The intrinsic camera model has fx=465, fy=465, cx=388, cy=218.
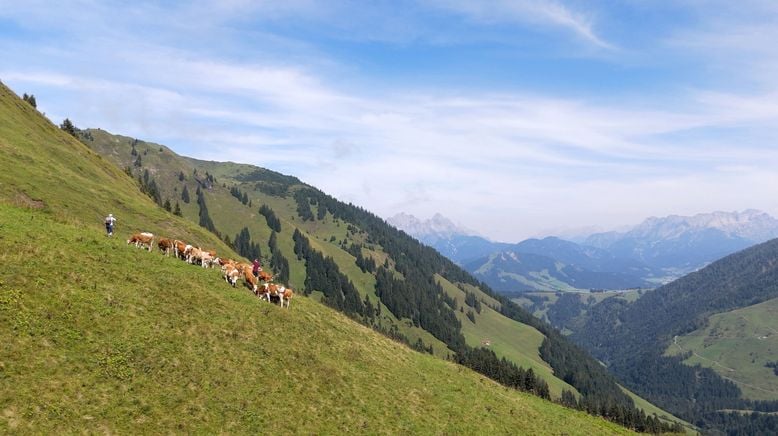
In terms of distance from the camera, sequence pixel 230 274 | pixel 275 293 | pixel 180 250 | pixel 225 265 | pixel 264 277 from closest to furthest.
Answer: pixel 230 274 < pixel 275 293 < pixel 225 265 < pixel 180 250 < pixel 264 277

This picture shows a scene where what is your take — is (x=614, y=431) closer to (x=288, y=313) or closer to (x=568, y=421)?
(x=568, y=421)

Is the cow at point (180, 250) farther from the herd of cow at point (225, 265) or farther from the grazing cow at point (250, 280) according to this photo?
the grazing cow at point (250, 280)

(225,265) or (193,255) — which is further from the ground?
(193,255)

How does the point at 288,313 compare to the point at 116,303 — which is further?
the point at 288,313

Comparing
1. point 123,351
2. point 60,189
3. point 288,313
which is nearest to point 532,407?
point 288,313

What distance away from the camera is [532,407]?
51188 millimetres

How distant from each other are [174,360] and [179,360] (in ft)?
1.05

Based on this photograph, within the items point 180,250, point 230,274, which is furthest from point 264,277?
point 180,250

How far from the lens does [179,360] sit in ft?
95.9

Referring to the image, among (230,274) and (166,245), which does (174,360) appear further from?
(166,245)

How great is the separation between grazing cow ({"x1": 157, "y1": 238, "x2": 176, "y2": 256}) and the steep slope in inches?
95.4

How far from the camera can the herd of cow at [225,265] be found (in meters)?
43.9

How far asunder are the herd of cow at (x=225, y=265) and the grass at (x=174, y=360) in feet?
4.89

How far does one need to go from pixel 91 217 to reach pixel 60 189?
8.23 m
